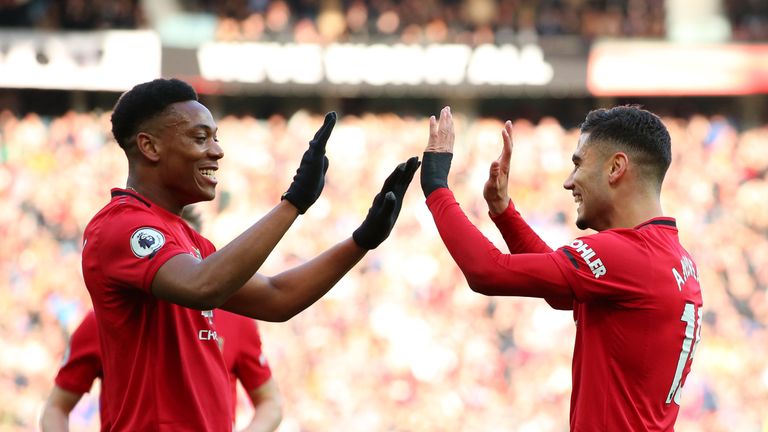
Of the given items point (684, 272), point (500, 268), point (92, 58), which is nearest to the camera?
point (500, 268)

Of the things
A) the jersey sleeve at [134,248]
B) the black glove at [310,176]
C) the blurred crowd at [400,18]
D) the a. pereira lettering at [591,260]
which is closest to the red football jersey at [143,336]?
the jersey sleeve at [134,248]

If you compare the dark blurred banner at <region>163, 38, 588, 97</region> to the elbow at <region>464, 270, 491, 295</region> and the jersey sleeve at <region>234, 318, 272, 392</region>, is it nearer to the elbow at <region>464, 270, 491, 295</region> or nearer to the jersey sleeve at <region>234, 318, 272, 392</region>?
the jersey sleeve at <region>234, 318, 272, 392</region>

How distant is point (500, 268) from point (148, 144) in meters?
1.16

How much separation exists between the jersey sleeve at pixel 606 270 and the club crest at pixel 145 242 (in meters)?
1.19

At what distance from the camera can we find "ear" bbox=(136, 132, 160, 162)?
3.44 m

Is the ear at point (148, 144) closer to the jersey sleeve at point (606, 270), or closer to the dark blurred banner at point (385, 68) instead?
the jersey sleeve at point (606, 270)

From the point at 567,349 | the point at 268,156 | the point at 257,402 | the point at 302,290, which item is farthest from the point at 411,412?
the point at 302,290

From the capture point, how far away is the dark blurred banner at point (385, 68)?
15250 millimetres

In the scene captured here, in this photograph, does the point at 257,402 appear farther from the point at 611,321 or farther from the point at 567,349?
the point at 567,349

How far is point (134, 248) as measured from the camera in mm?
3148

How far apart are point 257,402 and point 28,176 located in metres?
10.2

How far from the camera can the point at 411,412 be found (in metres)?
12.2

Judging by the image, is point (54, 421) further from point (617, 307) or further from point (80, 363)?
point (617, 307)

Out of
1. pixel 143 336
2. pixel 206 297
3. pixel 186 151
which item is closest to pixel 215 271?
pixel 206 297
